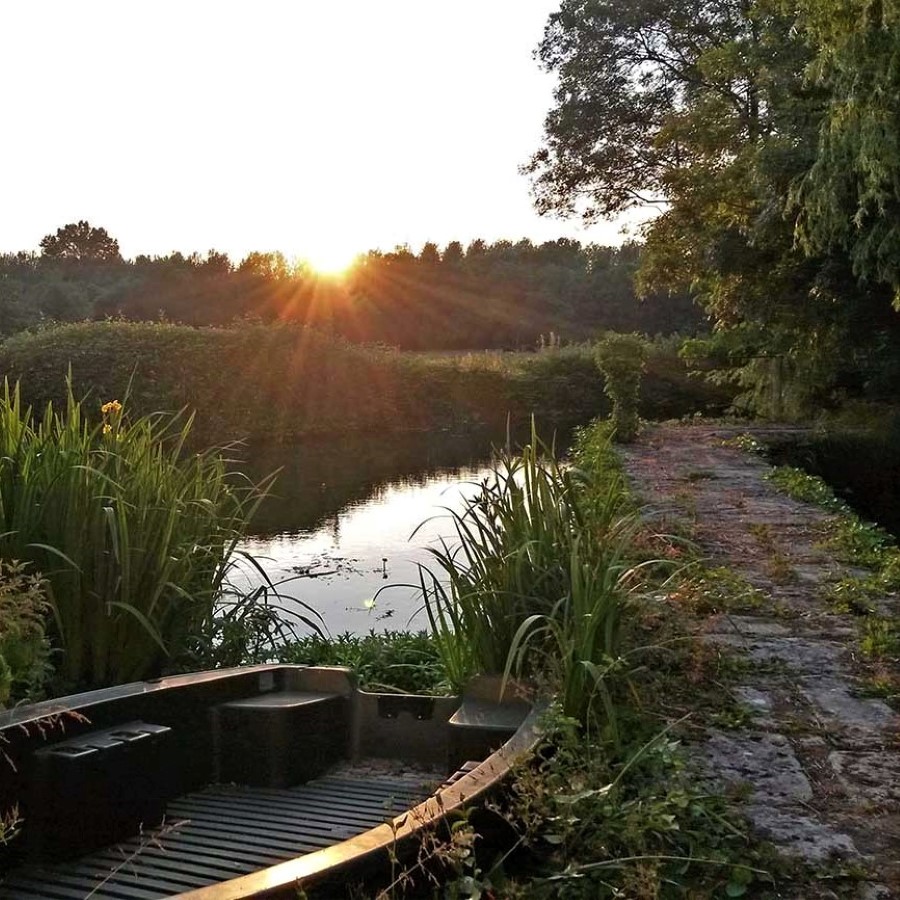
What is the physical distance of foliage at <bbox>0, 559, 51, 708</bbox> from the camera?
2246 mm

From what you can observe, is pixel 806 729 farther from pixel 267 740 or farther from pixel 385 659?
pixel 385 659

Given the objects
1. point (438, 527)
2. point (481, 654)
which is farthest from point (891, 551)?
point (438, 527)

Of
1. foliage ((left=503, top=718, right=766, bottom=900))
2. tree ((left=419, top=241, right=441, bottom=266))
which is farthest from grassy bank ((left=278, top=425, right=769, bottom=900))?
tree ((left=419, top=241, right=441, bottom=266))

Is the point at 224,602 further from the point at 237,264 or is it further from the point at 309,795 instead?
the point at 237,264

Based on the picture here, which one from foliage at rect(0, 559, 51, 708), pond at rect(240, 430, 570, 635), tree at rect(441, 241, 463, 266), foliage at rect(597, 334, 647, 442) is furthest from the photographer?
tree at rect(441, 241, 463, 266)

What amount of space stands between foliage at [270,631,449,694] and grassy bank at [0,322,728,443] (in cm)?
1182

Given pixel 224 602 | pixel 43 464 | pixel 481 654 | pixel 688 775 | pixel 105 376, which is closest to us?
pixel 688 775

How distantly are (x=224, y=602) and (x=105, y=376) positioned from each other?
13.8 m

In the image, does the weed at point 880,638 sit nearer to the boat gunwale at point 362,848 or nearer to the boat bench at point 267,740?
the boat gunwale at point 362,848

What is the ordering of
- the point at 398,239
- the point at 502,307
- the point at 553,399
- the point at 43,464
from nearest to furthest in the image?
the point at 43,464, the point at 553,399, the point at 502,307, the point at 398,239

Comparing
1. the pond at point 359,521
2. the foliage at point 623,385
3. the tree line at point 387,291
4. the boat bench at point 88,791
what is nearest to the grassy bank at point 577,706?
the pond at point 359,521

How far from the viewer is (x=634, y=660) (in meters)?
2.87

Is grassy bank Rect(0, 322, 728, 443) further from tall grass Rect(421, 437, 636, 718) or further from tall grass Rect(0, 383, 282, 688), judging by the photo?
tall grass Rect(421, 437, 636, 718)

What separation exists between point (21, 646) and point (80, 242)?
136 ft
